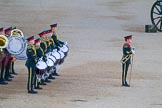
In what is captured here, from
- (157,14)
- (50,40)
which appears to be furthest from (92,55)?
(157,14)

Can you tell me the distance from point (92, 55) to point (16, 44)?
19.2 feet

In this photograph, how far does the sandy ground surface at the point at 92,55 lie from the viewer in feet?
49.0

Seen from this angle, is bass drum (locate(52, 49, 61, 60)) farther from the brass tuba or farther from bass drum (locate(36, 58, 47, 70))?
the brass tuba

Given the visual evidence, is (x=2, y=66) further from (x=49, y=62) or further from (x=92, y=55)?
(x=92, y=55)

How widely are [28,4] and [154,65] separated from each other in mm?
19000

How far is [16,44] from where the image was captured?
1559 centimetres

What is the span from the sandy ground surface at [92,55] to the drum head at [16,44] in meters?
1.01

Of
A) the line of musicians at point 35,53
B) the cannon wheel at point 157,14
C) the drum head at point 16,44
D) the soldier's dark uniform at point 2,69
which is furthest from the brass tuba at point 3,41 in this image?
the cannon wheel at point 157,14

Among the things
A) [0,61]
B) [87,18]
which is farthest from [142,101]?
[87,18]

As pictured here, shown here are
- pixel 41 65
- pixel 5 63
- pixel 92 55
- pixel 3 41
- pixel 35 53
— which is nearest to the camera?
pixel 35 53

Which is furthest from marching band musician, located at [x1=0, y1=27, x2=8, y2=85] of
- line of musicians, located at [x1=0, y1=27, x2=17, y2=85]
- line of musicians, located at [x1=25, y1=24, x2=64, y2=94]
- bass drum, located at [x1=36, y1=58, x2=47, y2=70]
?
bass drum, located at [x1=36, y1=58, x2=47, y2=70]

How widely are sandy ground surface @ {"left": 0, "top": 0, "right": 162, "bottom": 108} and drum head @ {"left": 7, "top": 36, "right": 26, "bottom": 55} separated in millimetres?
1009

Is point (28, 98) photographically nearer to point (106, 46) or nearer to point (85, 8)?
point (106, 46)

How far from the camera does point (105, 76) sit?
1764 cm
